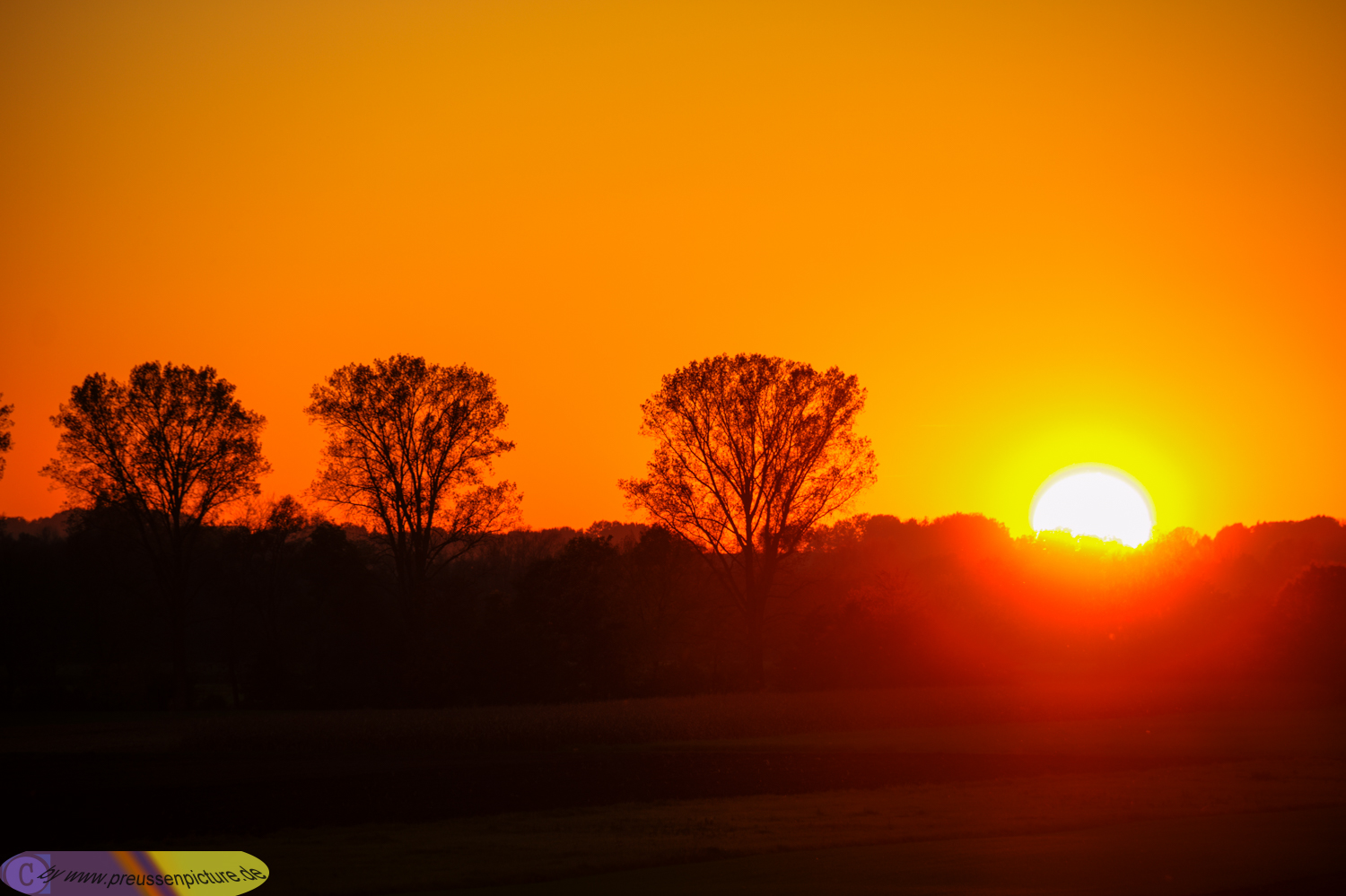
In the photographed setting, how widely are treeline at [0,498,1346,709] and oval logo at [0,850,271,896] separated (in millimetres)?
38648

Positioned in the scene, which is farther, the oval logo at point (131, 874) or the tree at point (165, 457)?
the tree at point (165, 457)

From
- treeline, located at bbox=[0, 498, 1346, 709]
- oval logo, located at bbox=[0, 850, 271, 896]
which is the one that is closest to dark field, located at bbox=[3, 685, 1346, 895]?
oval logo, located at bbox=[0, 850, 271, 896]

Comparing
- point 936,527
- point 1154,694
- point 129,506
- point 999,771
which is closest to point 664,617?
point 1154,694

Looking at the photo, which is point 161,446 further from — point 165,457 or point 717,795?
point 717,795

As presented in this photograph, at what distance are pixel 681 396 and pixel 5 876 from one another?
1732 inches

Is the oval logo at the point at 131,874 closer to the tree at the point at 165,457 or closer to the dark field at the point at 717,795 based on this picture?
the dark field at the point at 717,795

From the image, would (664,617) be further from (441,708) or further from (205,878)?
(205,878)

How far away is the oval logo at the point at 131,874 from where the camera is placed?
1060cm

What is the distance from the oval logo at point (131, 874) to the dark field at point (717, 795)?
3362 millimetres

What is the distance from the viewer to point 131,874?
11.9 metres

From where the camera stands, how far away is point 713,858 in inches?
752

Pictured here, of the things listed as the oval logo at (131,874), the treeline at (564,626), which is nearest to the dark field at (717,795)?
the oval logo at (131,874)

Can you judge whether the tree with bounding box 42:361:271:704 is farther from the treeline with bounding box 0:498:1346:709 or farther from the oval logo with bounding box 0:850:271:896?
the oval logo with bounding box 0:850:271:896

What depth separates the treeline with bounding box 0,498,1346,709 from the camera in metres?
53.0
